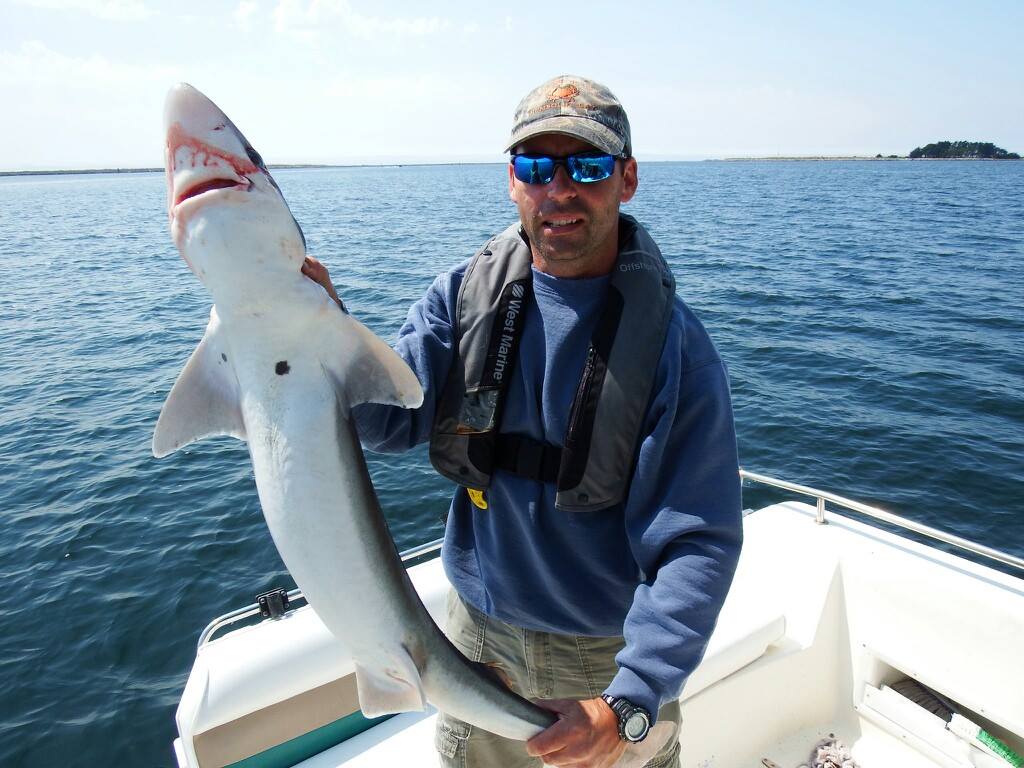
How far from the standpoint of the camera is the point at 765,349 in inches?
681

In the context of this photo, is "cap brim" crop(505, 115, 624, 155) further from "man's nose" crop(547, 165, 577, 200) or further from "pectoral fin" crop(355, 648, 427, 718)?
"pectoral fin" crop(355, 648, 427, 718)

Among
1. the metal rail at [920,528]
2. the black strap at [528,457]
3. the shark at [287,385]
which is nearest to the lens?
the shark at [287,385]

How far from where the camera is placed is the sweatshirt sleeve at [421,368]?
113 inches

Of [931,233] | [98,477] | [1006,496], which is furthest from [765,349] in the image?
[931,233]

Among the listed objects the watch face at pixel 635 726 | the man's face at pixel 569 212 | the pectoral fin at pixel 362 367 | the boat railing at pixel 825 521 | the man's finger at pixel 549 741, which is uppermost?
the man's face at pixel 569 212

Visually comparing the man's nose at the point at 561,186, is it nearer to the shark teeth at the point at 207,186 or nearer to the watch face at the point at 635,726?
the shark teeth at the point at 207,186

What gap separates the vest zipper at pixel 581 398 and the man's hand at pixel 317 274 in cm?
105

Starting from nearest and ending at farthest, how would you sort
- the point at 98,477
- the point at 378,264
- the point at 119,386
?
1. the point at 98,477
2. the point at 119,386
3. the point at 378,264

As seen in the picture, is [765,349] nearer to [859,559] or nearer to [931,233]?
[859,559]

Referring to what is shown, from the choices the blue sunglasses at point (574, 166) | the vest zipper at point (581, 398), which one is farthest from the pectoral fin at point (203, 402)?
the blue sunglasses at point (574, 166)

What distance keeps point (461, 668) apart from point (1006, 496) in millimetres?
11096

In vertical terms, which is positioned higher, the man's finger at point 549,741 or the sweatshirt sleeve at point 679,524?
the sweatshirt sleeve at point 679,524

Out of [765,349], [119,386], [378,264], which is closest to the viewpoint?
[119,386]

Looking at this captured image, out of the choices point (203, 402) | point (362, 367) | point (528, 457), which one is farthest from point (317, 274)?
point (528, 457)
